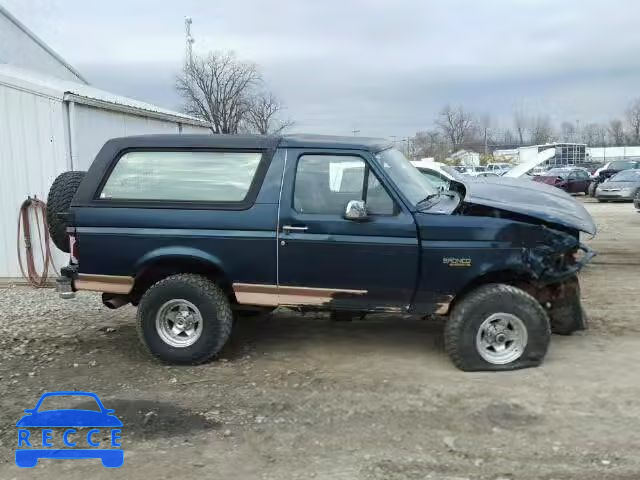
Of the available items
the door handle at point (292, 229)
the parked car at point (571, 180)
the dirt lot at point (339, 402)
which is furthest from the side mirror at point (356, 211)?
the parked car at point (571, 180)

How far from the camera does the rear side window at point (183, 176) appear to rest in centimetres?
546

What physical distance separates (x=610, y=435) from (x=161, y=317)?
3658 millimetres

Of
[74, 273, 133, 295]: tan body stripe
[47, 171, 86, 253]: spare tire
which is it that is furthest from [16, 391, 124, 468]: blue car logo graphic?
[47, 171, 86, 253]: spare tire

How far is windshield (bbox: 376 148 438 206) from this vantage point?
534 centimetres

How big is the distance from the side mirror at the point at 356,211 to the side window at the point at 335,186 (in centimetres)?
12

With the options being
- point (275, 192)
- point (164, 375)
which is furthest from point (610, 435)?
point (164, 375)

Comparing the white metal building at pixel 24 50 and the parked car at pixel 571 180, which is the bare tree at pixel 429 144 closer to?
the parked car at pixel 571 180

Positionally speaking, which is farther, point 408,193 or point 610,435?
point 408,193

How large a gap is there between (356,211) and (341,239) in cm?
29

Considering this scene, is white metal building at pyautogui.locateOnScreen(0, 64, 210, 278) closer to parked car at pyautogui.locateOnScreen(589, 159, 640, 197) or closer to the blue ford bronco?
the blue ford bronco

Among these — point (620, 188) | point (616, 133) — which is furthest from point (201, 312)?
point (616, 133)

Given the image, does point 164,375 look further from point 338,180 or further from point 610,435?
point 610,435

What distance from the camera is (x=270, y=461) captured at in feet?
12.5

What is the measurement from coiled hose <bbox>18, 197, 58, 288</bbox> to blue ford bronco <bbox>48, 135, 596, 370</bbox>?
3.58 m
